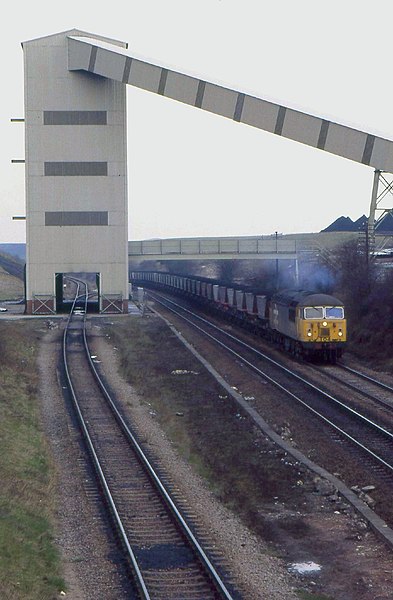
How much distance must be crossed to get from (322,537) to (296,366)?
68.1 feet

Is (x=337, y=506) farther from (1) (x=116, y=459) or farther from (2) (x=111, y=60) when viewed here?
(2) (x=111, y=60)

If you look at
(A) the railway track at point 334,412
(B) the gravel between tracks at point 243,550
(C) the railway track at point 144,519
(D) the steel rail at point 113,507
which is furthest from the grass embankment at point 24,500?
(A) the railway track at point 334,412

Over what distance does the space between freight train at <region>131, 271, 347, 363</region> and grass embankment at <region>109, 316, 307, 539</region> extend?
175 inches

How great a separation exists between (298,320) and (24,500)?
21275 mm

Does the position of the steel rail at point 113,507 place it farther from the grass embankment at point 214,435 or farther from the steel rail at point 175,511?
the grass embankment at point 214,435

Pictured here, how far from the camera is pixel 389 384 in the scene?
30.2m

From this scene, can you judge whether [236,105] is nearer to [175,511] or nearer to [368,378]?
[368,378]

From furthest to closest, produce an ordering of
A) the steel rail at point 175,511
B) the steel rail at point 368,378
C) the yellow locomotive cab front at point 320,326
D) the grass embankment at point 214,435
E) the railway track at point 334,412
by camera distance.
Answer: the yellow locomotive cab front at point 320,326 → the steel rail at point 368,378 → the railway track at point 334,412 → the grass embankment at point 214,435 → the steel rail at point 175,511

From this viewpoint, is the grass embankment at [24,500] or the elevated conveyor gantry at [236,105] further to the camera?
the elevated conveyor gantry at [236,105]

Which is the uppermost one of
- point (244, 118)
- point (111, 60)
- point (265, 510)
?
point (111, 60)

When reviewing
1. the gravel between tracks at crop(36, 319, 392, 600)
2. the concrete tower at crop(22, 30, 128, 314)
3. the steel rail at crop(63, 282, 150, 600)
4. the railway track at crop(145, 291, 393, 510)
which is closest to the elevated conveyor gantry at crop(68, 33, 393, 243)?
the concrete tower at crop(22, 30, 128, 314)

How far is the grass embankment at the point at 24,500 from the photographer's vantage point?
11.6 meters

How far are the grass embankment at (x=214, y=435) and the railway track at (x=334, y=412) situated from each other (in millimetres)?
1914

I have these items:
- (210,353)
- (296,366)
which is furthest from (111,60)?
(296,366)
